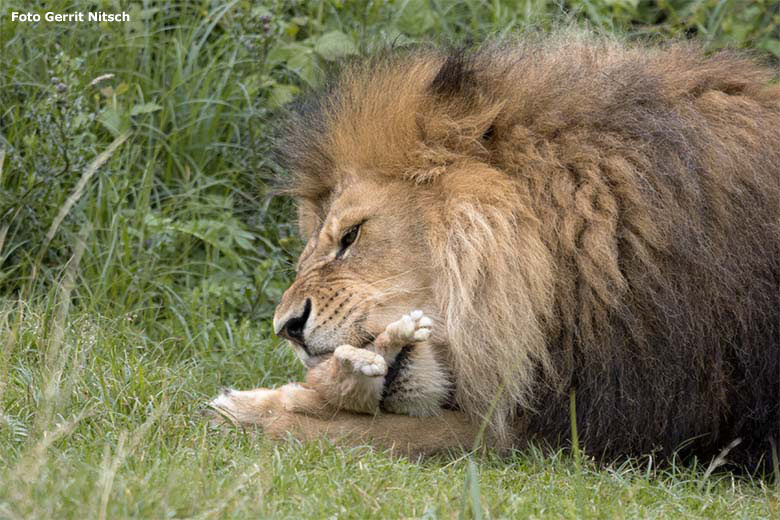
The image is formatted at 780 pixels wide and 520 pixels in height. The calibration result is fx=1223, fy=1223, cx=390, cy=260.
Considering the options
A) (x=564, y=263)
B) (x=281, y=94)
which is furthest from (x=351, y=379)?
(x=281, y=94)

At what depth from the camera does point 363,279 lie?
3828 mm

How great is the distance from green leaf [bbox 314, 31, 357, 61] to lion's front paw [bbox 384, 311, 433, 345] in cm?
272

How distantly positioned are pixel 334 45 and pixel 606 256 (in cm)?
292

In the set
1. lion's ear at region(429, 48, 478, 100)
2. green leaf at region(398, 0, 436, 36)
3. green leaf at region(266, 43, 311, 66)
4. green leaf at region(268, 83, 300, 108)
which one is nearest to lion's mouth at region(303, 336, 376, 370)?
lion's ear at region(429, 48, 478, 100)

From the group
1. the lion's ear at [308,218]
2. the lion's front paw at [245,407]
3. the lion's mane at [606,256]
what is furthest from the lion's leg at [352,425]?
the lion's ear at [308,218]

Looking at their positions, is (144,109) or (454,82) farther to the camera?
(144,109)

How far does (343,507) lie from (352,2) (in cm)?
407

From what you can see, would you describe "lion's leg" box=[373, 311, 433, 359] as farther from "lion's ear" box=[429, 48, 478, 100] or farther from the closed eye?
"lion's ear" box=[429, 48, 478, 100]

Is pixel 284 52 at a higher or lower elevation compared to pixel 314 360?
higher

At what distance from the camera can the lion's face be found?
149 inches

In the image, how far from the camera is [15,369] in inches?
163

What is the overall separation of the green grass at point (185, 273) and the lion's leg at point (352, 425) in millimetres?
104

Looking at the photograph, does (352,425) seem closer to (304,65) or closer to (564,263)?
(564,263)

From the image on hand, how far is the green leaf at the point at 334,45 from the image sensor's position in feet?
20.2
